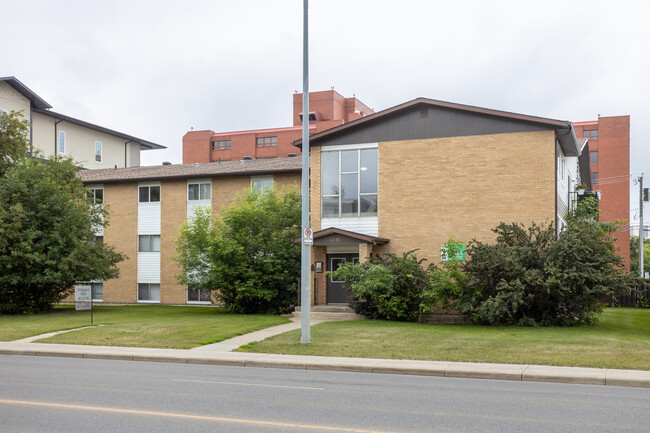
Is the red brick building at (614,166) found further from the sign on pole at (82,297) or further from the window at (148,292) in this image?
the sign on pole at (82,297)

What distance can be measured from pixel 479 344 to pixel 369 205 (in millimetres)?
11379

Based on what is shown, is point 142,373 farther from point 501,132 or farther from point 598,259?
point 501,132

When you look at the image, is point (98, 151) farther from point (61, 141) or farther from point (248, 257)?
point (248, 257)

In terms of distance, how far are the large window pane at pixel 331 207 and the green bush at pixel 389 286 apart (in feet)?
11.2

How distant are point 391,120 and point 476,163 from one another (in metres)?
3.99

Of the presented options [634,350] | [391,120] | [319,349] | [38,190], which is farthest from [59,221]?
[634,350]

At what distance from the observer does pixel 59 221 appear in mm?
29406

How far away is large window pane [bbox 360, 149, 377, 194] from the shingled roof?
7.00 metres

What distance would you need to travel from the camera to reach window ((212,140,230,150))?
3371 inches

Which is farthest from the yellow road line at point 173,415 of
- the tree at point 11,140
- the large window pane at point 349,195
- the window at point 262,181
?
the window at point 262,181

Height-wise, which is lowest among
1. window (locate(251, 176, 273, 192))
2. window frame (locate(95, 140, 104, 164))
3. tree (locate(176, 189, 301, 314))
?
tree (locate(176, 189, 301, 314))

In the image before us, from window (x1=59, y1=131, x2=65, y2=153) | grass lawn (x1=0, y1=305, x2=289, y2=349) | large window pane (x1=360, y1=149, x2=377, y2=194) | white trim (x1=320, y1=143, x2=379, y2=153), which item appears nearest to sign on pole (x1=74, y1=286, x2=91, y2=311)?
grass lawn (x1=0, y1=305, x2=289, y2=349)

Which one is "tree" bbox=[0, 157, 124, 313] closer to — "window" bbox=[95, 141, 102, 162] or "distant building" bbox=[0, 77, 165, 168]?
"distant building" bbox=[0, 77, 165, 168]

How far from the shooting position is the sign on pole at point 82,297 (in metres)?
23.2
